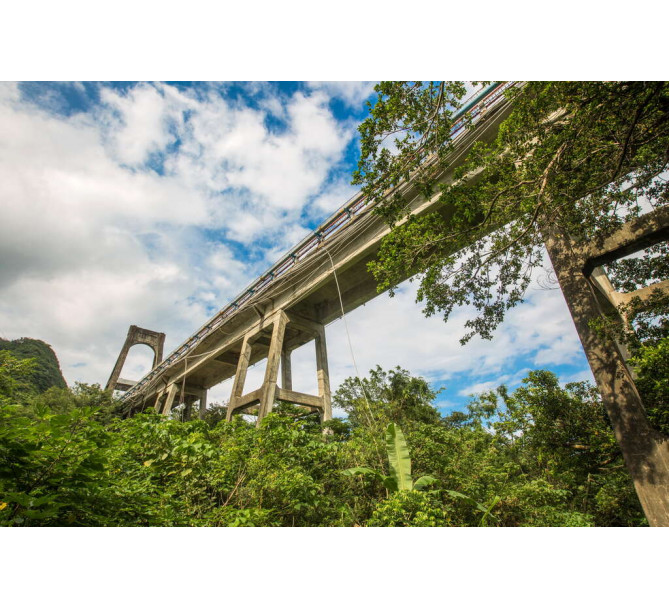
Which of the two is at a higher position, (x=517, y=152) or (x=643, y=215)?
(x=517, y=152)

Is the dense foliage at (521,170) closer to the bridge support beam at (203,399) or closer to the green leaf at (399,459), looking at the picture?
the green leaf at (399,459)

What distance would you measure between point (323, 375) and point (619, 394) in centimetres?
747

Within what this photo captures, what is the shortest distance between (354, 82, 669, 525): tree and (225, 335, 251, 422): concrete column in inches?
299

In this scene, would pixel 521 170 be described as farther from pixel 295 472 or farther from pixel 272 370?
pixel 272 370

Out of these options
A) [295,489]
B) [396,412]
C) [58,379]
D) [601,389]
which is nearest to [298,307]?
[396,412]

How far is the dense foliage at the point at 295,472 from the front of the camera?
1.99 metres

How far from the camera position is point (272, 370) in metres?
9.46

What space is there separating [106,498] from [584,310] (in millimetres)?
6095

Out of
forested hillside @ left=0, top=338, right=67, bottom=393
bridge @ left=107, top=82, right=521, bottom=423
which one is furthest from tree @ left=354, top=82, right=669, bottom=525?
forested hillside @ left=0, top=338, right=67, bottom=393

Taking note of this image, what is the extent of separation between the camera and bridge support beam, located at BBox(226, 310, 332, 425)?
9234mm

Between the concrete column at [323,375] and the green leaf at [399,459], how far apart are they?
16.7ft

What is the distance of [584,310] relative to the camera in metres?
4.78

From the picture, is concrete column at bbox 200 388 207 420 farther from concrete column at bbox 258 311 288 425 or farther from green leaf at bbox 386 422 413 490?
green leaf at bbox 386 422 413 490

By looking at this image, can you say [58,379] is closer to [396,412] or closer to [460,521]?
[396,412]
